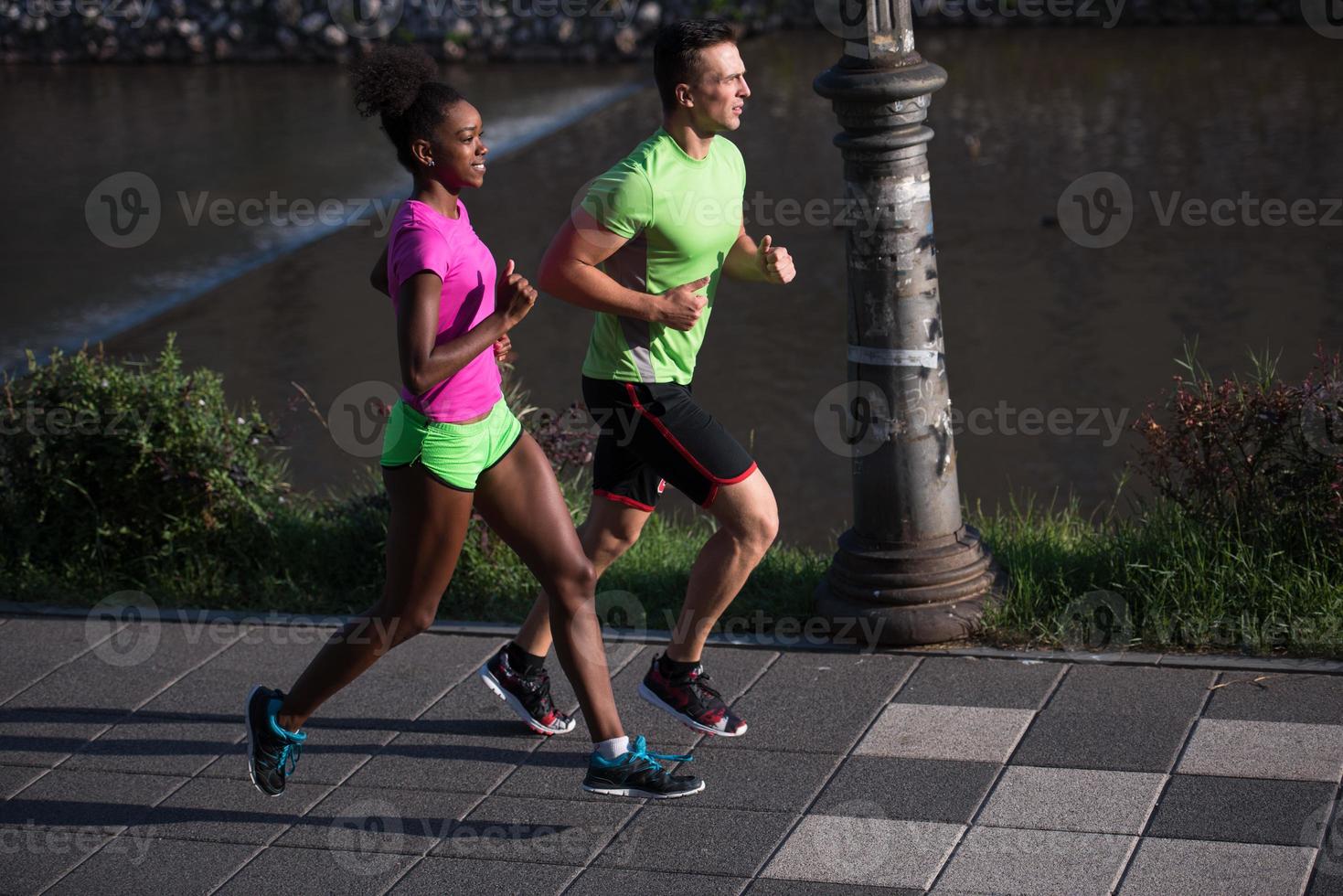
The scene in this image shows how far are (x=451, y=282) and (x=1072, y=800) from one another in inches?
77.7

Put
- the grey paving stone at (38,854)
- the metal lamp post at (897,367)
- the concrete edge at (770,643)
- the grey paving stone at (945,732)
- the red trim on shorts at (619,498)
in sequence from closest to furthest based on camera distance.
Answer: the grey paving stone at (38,854)
the grey paving stone at (945,732)
the red trim on shorts at (619,498)
the concrete edge at (770,643)
the metal lamp post at (897,367)

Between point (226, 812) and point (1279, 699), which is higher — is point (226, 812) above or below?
above

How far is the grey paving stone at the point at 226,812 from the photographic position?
4168 millimetres

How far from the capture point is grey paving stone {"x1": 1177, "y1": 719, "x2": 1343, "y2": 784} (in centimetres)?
410

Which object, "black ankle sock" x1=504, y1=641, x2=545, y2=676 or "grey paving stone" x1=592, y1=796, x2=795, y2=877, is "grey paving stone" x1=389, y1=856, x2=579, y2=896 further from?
"black ankle sock" x1=504, y1=641, x2=545, y2=676

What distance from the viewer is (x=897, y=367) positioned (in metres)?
5.08

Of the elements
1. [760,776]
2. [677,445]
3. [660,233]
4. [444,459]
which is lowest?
[760,776]

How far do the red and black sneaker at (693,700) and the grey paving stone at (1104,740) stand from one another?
30.9 inches

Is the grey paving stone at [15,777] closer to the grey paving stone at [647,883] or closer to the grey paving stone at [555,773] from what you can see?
the grey paving stone at [555,773]

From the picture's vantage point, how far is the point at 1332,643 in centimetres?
477

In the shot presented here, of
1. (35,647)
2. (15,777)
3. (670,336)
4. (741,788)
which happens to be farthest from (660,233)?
(35,647)

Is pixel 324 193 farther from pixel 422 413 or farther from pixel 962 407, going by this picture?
pixel 422 413

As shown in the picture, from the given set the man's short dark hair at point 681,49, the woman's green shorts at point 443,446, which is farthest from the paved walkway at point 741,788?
the man's short dark hair at point 681,49

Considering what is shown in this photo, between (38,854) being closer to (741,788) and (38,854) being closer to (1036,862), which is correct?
(741,788)
